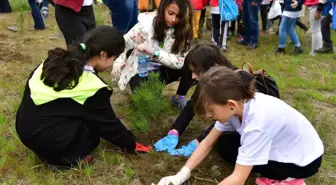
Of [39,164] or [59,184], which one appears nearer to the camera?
[59,184]

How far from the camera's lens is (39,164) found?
2.35 metres

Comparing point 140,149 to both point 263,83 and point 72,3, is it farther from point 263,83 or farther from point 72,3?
point 72,3

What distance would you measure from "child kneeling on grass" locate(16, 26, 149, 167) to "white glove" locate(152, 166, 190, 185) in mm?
422

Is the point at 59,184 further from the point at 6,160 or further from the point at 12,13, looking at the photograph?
the point at 12,13

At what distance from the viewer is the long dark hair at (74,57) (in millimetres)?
2006

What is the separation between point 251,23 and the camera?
5.56 metres

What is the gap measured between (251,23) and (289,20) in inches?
22.5

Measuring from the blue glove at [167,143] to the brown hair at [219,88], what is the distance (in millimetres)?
868

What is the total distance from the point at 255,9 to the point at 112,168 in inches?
154

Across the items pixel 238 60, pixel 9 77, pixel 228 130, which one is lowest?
pixel 238 60

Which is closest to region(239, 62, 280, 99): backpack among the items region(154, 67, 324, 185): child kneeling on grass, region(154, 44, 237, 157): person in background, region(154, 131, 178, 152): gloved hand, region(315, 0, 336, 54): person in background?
region(154, 44, 237, 157): person in background

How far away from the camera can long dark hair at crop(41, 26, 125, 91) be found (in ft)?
6.58

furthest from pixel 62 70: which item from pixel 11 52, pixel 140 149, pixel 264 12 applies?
pixel 264 12

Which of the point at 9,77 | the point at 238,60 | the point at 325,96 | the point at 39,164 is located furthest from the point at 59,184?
the point at 238,60
